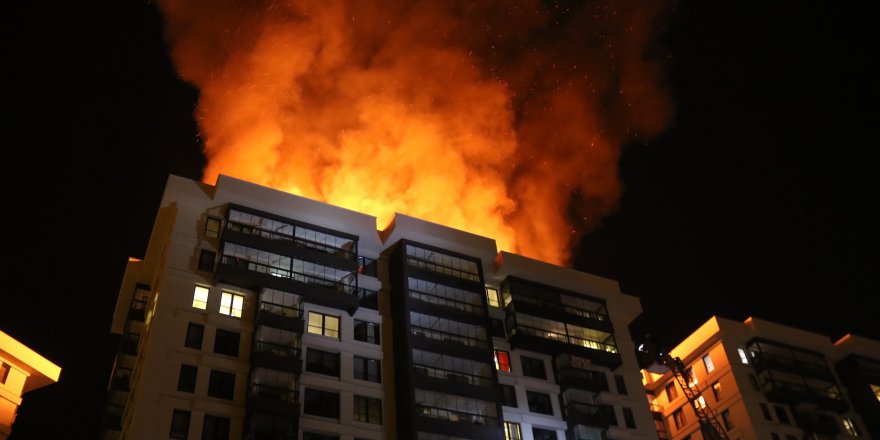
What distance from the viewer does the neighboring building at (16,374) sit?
57.7m

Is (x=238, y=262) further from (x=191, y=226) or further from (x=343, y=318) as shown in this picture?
(x=343, y=318)

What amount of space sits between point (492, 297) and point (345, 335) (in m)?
15.6

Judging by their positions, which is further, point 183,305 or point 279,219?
point 279,219

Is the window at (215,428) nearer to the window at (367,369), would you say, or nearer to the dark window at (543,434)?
Answer: the window at (367,369)

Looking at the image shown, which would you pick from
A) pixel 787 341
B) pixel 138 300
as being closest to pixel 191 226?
pixel 138 300

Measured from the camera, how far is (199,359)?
49.2m

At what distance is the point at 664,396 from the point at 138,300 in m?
53.3

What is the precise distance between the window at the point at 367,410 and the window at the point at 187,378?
34.7 feet

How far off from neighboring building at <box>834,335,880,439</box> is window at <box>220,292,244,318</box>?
60463 mm

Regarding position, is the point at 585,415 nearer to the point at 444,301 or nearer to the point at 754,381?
the point at 444,301

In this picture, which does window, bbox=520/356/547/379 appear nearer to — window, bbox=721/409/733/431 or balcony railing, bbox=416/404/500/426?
balcony railing, bbox=416/404/500/426

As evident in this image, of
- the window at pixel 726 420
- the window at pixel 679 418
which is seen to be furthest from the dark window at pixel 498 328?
the window at pixel 679 418

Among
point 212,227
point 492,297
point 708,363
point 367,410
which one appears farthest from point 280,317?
point 708,363

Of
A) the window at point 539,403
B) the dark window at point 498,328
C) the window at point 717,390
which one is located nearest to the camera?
the window at point 539,403
